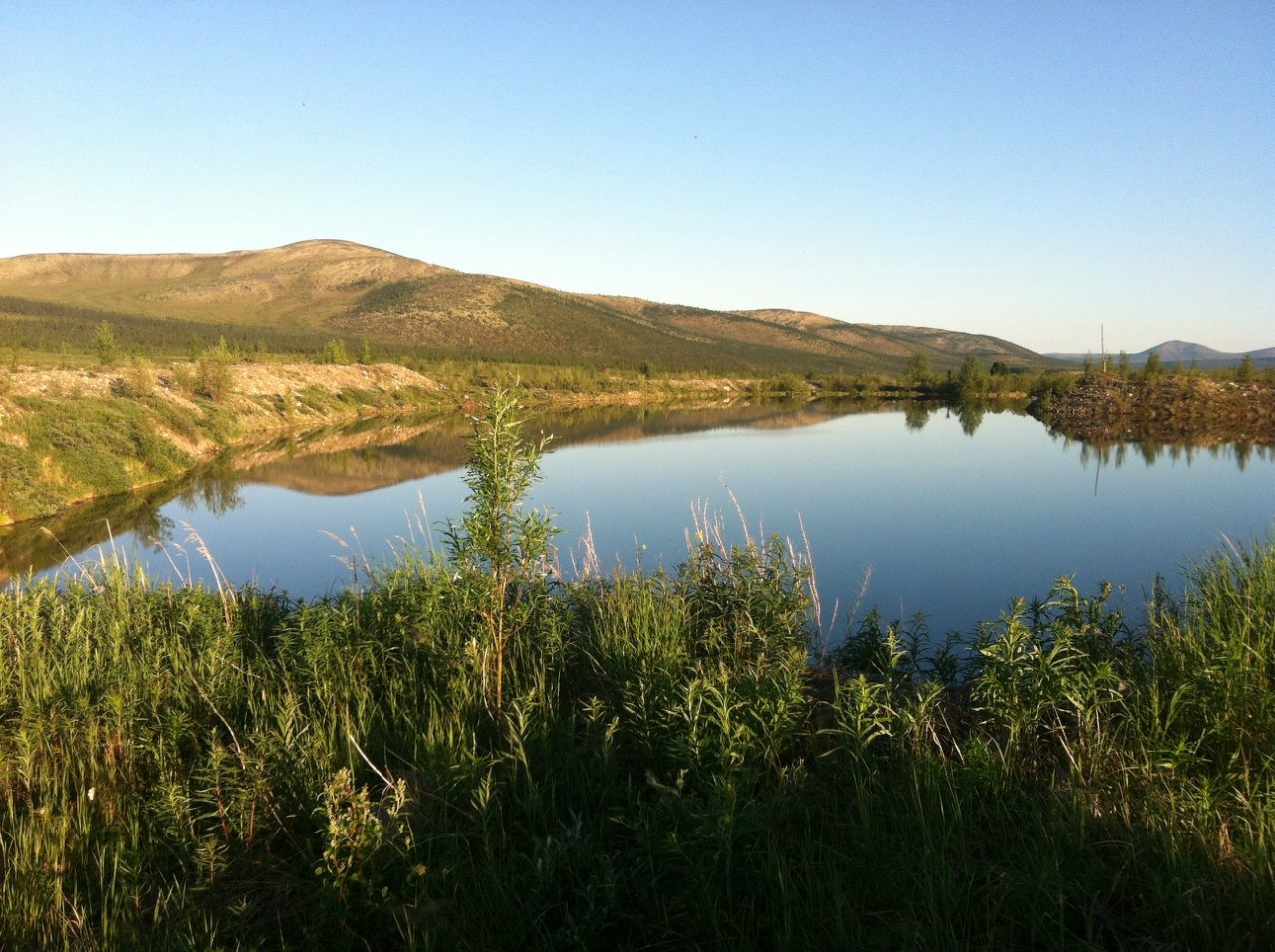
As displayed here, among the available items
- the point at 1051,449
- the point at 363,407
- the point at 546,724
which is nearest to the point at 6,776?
the point at 546,724

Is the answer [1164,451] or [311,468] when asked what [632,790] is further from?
[1164,451]

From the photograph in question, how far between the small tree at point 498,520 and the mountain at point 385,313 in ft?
311

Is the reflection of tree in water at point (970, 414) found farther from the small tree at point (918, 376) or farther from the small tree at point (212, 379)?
the small tree at point (212, 379)

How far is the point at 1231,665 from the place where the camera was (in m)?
3.61

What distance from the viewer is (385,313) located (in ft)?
428

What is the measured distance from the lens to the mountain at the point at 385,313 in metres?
111

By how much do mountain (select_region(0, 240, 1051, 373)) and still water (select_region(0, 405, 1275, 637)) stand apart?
71.8m

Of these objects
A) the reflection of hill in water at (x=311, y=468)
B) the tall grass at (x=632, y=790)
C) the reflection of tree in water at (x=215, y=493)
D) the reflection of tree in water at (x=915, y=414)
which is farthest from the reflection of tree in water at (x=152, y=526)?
the reflection of tree in water at (x=915, y=414)

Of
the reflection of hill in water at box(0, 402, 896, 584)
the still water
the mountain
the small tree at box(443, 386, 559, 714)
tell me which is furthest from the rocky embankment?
the mountain

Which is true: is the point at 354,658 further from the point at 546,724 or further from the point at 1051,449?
the point at 1051,449

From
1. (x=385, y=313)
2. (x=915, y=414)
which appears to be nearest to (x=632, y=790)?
(x=915, y=414)

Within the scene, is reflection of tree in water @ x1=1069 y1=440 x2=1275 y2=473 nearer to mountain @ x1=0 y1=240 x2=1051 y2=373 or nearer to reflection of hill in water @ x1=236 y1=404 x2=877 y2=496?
reflection of hill in water @ x1=236 y1=404 x2=877 y2=496

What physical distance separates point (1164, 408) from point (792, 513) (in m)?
44.9

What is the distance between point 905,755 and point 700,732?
99 cm
